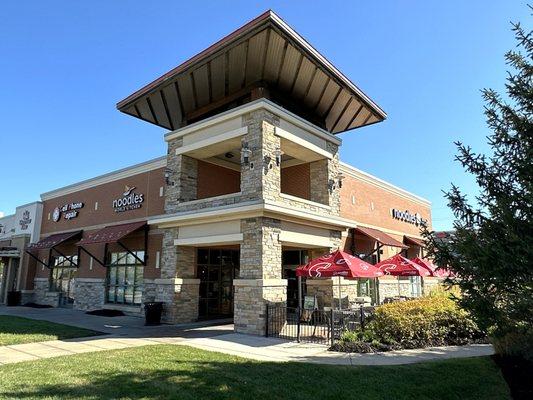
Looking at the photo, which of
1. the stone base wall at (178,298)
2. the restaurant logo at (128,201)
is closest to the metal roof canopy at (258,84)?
the restaurant logo at (128,201)

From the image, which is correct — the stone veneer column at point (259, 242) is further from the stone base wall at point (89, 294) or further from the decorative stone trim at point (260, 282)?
the stone base wall at point (89, 294)

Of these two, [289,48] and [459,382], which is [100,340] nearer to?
[459,382]

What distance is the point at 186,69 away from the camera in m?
16.2

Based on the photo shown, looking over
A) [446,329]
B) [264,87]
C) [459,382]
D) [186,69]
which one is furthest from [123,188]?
[459,382]

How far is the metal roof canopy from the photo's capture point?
1482 centimetres

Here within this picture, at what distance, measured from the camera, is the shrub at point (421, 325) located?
11.7m

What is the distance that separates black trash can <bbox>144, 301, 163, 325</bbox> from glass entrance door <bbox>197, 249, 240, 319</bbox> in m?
2.73

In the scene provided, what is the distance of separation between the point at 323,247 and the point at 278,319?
5.02 metres

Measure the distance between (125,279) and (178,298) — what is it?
18.0 ft

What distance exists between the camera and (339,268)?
12.6m

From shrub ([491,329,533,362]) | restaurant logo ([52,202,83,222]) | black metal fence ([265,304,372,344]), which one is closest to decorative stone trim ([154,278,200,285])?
black metal fence ([265,304,372,344])

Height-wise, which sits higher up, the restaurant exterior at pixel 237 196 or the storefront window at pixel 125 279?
the restaurant exterior at pixel 237 196

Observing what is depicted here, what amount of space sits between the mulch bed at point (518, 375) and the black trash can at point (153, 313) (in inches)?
482

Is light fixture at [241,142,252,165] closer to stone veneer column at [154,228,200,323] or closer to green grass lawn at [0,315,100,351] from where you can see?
stone veneer column at [154,228,200,323]
